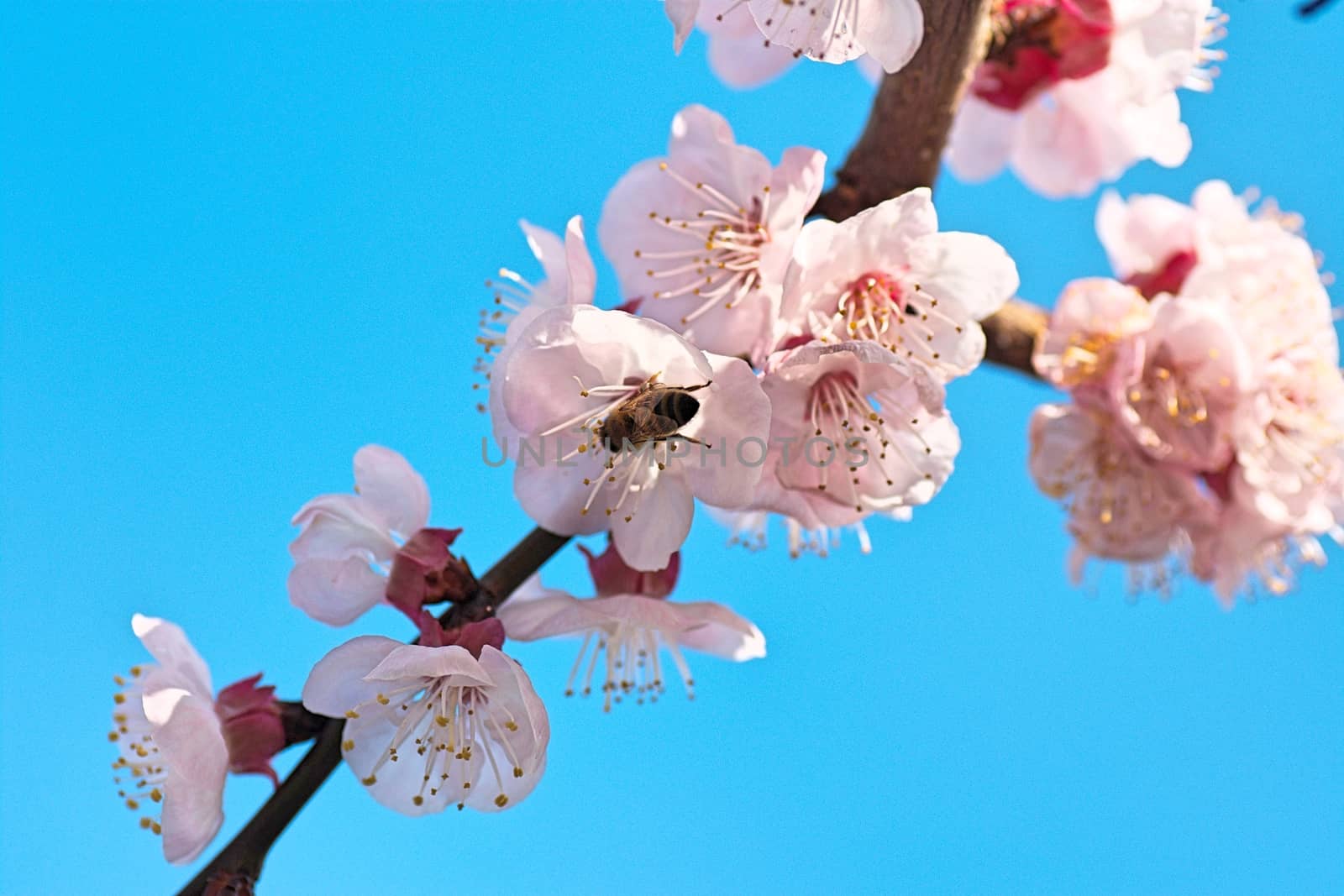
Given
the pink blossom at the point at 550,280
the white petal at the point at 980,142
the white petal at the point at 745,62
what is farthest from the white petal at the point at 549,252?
the white petal at the point at 980,142

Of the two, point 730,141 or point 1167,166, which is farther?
point 1167,166

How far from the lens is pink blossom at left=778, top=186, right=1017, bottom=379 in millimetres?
1416

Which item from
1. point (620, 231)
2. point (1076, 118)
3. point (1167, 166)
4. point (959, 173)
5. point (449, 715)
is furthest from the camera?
point (959, 173)

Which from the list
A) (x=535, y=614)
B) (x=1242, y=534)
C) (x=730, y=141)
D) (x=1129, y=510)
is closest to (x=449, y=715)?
(x=535, y=614)

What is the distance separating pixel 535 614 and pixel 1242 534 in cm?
148

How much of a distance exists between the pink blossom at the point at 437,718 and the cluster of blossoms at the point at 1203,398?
1.24m

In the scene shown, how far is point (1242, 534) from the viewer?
2.19 m

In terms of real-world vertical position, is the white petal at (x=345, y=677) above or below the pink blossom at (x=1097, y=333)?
below

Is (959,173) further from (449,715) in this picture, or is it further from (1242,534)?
(449,715)

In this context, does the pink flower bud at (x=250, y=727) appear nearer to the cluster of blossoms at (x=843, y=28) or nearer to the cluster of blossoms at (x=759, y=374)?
the cluster of blossoms at (x=759, y=374)

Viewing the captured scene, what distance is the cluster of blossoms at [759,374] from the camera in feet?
4.46

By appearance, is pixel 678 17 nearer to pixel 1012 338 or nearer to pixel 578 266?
pixel 578 266

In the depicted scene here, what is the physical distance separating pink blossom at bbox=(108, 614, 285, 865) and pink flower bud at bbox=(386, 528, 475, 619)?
24 centimetres

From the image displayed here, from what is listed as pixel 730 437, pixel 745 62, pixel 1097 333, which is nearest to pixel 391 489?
pixel 730 437
